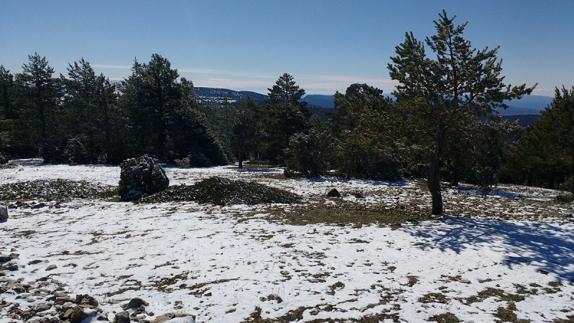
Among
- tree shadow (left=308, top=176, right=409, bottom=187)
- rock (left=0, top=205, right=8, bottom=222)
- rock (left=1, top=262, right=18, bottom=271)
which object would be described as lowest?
rock (left=1, top=262, right=18, bottom=271)

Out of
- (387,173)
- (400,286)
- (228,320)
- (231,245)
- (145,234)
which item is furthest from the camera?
(387,173)

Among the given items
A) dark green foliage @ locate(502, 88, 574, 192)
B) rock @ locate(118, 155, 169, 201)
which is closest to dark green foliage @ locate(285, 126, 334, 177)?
rock @ locate(118, 155, 169, 201)

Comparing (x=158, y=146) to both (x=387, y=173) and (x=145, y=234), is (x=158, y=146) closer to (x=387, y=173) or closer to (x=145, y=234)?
(x=387, y=173)

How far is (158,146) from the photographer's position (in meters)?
46.5

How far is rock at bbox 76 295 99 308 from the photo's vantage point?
26.4 ft

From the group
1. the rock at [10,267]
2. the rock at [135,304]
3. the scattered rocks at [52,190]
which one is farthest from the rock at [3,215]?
the rock at [135,304]

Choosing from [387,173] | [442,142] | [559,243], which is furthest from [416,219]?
[387,173]

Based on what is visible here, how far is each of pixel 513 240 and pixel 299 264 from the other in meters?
7.76

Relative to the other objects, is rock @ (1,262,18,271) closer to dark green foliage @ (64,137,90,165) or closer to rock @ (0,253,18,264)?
rock @ (0,253,18,264)

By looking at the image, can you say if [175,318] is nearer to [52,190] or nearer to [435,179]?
[435,179]

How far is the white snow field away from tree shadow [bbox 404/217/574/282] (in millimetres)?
38

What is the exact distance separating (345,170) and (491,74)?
1829cm

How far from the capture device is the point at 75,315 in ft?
24.1

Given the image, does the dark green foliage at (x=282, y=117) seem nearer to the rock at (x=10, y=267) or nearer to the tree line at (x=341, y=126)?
the tree line at (x=341, y=126)
